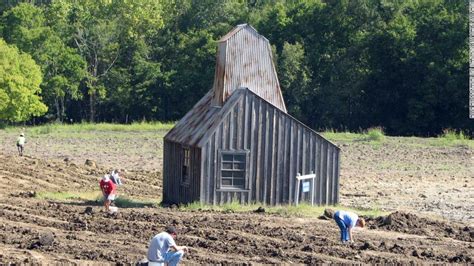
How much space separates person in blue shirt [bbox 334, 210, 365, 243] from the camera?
2679cm

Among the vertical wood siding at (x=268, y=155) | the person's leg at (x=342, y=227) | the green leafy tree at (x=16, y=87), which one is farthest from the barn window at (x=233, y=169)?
the green leafy tree at (x=16, y=87)

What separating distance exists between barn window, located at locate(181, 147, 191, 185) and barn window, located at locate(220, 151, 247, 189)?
1246mm

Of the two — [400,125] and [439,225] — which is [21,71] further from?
[439,225]

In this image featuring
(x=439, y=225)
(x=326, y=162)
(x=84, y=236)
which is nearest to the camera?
(x=84, y=236)

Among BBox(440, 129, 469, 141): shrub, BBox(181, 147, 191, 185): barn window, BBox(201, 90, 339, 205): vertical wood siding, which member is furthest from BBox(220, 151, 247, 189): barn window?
BBox(440, 129, 469, 141): shrub

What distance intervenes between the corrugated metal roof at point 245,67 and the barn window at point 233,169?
1.85m

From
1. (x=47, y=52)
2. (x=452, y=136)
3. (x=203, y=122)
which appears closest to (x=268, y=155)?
(x=203, y=122)

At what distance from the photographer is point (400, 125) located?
7256cm

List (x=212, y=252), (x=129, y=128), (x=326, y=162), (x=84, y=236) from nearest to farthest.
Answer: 1. (x=212, y=252)
2. (x=84, y=236)
3. (x=326, y=162)
4. (x=129, y=128)

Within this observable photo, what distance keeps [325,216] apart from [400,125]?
40.2 meters

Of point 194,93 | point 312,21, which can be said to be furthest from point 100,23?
point 312,21

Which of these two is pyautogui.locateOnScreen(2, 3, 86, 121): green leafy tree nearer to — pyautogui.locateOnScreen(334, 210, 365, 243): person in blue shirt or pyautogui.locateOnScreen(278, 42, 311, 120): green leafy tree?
pyautogui.locateOnScreen(278, 42, 311, 120): green leafy tree

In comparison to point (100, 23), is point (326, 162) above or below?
below

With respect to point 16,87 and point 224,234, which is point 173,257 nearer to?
point 224,234
